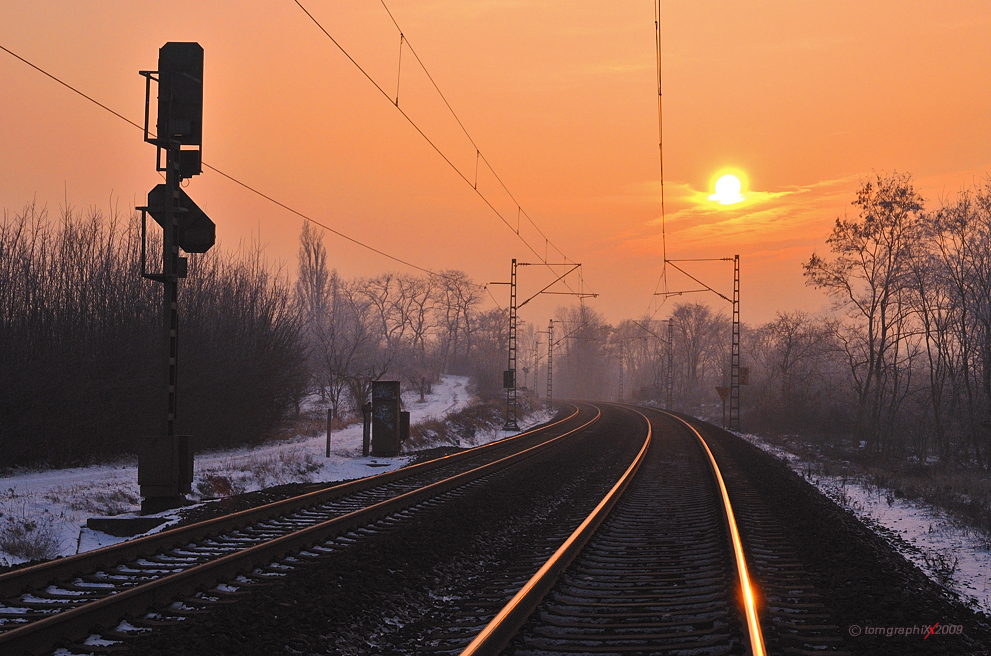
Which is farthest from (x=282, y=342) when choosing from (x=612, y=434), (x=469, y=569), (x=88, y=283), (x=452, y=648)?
(x=452, y=648)

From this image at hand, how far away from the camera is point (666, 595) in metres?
7.14

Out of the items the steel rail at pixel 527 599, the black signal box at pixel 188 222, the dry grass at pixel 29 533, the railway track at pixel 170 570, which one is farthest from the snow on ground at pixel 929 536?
the black signal box at pixel 188 222

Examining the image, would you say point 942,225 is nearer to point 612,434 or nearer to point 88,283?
point 612,434

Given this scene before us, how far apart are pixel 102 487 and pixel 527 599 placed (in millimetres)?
12254

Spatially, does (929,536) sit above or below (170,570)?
below

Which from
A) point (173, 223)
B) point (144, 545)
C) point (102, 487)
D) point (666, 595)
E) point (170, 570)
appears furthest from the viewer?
point (102, 487)

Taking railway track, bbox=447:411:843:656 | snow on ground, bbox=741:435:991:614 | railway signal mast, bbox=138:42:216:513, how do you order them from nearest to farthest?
railway track, bbox=447:411:843:656 → snow on ground, bbox=741:435:991:614 → railway signal mast, bbox=138:42:216:513

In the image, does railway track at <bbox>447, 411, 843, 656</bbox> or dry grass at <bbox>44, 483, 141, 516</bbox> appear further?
dry grass at <bbox>44, 483, 141, 516</bbox>

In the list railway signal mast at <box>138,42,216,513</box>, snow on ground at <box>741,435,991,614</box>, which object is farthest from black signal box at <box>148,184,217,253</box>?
snow on ground at <box>741,435,991,614</box>

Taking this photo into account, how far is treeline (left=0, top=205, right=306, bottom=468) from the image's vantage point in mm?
19641

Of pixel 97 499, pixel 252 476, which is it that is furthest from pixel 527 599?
pixel 252 476

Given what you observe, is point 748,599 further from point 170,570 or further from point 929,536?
point 929,536

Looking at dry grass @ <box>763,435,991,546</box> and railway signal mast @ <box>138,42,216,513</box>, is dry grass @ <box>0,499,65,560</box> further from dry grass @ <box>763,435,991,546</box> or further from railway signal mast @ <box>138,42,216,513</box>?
dry grass @ <box>763,435,991,546</box>

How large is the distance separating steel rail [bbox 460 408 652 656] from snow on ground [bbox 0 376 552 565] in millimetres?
5829
